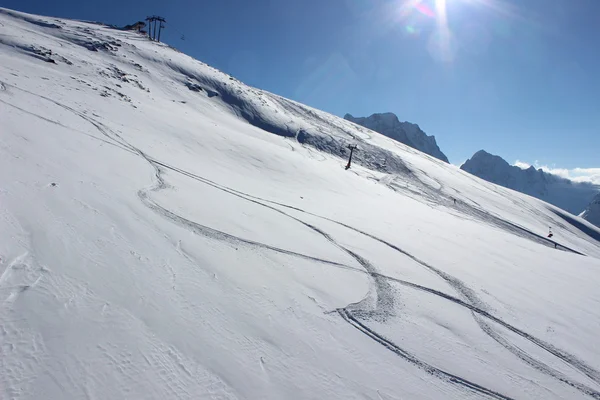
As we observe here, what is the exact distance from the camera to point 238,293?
433 centimetres

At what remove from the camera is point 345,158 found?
36.3m

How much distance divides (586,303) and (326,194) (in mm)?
9715

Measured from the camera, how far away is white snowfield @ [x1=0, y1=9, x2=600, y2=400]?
9.59ft

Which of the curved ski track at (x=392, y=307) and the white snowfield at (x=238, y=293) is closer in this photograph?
the white snowfield at (x=238, y=293)

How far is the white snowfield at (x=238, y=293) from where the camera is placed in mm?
2922

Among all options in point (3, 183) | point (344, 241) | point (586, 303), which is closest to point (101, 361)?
point (3, 183)

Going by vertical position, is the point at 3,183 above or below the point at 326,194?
below

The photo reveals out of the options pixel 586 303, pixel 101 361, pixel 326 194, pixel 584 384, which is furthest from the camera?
pixel 326 194

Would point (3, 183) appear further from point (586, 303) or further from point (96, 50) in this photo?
point (96, 50)

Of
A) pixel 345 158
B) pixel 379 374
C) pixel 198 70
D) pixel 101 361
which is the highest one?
pixel 198 70

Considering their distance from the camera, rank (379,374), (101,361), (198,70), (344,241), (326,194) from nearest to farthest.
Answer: (101,361) → (379,374) → (344,241) → (326,194) → (198,70)

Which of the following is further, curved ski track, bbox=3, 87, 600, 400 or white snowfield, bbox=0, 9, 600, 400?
curved ski track, bbox=3, 87, 600, 400

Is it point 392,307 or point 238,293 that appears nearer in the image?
point 238,293

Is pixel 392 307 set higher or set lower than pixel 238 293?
higher
